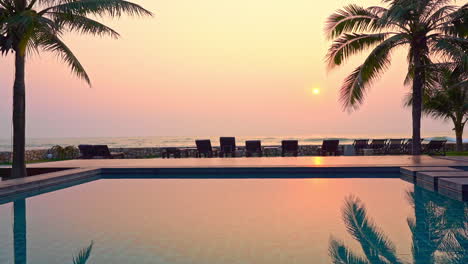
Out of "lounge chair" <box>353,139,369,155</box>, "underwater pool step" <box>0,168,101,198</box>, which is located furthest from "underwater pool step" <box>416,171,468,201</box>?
"lounge chair" <box>353,139,369,155</box>

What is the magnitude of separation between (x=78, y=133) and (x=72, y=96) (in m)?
7.43

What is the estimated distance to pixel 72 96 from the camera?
31000 millimetres

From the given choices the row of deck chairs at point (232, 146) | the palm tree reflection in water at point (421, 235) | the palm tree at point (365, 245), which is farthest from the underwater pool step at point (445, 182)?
the row of deck chairs at point (232, 146)

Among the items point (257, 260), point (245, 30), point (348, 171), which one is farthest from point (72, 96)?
point (257, 260)

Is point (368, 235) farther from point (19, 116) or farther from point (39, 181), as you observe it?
point (19, 116)

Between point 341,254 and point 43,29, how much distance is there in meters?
7.98

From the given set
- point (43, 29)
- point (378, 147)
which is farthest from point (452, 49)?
point (43, 29)

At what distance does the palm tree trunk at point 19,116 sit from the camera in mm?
10547

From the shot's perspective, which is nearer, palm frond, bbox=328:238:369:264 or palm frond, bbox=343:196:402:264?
palm frond, bbox=328:238:369:264

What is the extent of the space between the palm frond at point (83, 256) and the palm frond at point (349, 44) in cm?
1187

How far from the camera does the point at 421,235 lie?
19.1ft

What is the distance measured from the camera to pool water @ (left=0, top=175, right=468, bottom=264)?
5.04 m

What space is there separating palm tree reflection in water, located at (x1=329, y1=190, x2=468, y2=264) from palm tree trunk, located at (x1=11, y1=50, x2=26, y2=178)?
778cm

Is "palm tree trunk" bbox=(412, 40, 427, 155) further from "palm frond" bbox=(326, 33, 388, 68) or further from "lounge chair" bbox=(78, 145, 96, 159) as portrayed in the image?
"lounge chair" bbox=(78, 145, 96, 159)
